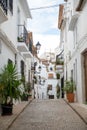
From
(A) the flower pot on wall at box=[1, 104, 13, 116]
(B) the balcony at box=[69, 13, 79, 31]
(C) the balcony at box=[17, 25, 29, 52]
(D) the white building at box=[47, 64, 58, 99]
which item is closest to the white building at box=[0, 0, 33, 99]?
(C) the balcony at box=[17, 25, 29, 52]

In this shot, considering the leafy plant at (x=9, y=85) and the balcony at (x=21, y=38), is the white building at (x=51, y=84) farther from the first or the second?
the leafy plant at (x=9, y=85)

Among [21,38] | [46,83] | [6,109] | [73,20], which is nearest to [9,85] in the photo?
[6,109]

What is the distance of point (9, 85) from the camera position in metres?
12.1

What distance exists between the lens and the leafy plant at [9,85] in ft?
39.5

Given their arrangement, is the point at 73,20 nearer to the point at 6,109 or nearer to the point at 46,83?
the point at 6,109

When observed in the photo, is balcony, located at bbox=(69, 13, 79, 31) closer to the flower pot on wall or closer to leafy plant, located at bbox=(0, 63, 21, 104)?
leafy plant, located at bbox=(0, 63, 21, 104)

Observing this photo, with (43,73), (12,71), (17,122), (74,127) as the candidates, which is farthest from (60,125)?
(43,73)

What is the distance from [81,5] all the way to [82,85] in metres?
4.51

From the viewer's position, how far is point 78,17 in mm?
19156

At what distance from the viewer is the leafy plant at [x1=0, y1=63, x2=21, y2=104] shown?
39.5ft

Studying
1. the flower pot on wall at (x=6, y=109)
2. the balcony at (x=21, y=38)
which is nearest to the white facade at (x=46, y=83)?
the balcony at (x=21, y=38)

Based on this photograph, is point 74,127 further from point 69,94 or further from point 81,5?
point 69,94

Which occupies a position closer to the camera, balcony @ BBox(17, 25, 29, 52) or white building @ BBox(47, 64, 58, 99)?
balcony @ BBox(17, 25, 29, 52)

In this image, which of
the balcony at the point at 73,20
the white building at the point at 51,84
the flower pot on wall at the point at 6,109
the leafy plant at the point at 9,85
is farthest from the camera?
the white building at the point at 51,84
